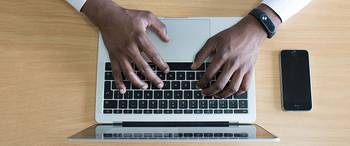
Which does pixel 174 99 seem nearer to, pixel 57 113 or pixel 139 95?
pixel 139 95

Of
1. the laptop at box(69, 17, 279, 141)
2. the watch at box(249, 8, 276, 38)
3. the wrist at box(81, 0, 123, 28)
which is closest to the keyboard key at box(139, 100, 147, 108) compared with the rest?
the laptop at box(69, 17, 279, 141)

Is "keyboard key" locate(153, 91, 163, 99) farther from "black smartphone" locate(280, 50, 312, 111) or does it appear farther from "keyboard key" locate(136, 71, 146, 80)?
"black smartphone" locate(280, 50, 312, 111)

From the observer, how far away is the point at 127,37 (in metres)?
0.76

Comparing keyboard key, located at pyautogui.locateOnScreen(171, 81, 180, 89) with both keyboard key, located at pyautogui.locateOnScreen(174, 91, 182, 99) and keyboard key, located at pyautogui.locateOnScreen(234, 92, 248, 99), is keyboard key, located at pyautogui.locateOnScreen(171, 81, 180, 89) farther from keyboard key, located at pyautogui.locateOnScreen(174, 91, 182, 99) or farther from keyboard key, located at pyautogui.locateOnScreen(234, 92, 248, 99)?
keyboard key, located at pyautogui.locateOnScreen(234, 92, 248, 99)

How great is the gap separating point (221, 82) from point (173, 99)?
0.37 feet

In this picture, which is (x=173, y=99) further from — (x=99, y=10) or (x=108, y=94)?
Answer: (x=99, y=10)

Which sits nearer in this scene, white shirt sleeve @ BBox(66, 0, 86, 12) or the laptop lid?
the laptop lid

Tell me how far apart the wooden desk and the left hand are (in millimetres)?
37

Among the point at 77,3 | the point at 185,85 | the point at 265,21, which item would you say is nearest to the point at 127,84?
the point at 185,85

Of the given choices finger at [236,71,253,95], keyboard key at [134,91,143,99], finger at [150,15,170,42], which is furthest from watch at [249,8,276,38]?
keyboard key at [134,91,143,99]

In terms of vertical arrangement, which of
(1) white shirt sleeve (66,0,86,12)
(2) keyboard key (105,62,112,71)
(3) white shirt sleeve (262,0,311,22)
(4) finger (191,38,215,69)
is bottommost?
(2) keyboard key (105,62,112,71)

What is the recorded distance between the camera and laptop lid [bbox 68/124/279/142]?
0.63m

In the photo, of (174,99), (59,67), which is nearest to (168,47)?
(174,99)

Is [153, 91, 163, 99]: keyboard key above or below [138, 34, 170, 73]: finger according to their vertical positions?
below
